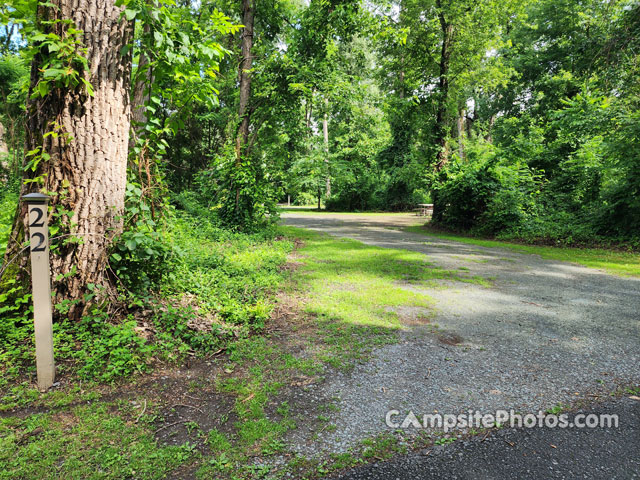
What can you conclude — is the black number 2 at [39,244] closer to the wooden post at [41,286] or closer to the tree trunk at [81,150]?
the wooden post at [41,286]

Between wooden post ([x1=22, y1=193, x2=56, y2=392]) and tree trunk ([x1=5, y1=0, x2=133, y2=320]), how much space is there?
2.10 feet

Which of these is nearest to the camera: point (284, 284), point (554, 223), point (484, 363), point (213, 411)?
point (213, 411)

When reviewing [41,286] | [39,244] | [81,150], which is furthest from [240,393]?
[81,150]

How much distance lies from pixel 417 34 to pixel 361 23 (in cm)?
691

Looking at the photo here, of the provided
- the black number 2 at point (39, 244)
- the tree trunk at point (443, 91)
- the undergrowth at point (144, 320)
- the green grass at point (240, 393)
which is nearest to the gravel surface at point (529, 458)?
the green grass at point (240, 393)

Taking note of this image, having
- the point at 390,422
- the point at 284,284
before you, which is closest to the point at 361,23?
the point at 284,284

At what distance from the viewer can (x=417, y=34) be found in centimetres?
1523

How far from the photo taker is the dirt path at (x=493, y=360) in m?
2.52

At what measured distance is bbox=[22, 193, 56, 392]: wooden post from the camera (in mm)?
2445

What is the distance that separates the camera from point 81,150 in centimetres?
326

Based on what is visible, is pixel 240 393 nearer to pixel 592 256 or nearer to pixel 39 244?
pixel 39 244

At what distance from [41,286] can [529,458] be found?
3408 mm

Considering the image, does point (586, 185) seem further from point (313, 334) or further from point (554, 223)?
point (313, 334)

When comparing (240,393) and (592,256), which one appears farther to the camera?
(592,256)
